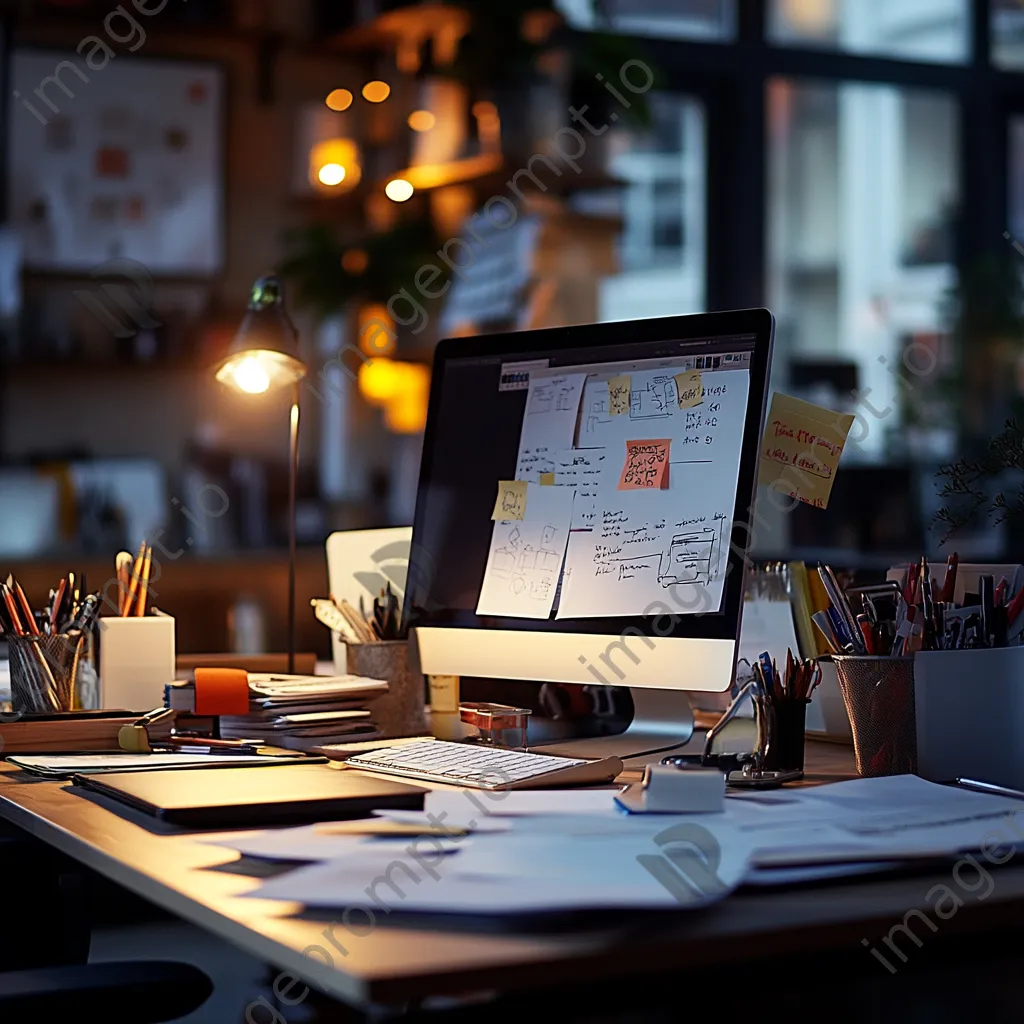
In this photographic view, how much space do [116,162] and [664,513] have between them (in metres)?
3.92

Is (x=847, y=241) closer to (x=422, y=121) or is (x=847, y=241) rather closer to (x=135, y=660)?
(x=422, y=121)

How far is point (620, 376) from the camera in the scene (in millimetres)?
1545

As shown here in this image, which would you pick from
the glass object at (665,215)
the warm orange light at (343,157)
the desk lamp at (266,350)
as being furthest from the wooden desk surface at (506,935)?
the glass object at (665,215)

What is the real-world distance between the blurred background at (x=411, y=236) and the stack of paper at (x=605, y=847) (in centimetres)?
320

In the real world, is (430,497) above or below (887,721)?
above

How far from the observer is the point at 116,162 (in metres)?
4.95

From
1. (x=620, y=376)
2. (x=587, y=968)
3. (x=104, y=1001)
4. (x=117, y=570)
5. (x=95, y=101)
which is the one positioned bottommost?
(x=104, y=1001)

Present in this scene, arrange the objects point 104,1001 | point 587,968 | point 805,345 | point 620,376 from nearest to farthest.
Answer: point 587,968
point 104,1001
point 620,376
point 805,345

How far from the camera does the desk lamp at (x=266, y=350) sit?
190 centimetres

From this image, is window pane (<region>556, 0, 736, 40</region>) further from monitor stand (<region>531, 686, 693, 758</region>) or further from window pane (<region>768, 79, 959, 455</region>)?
monitor stand (<region>531, 686, 693, 758</region>)

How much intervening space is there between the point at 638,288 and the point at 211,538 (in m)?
1.74

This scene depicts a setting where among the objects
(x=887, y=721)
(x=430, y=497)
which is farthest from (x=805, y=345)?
(x=887, y=721)

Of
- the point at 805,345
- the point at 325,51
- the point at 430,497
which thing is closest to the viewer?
the point at 430,497

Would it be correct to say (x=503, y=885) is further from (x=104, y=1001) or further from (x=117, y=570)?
(x=117, y=570)
